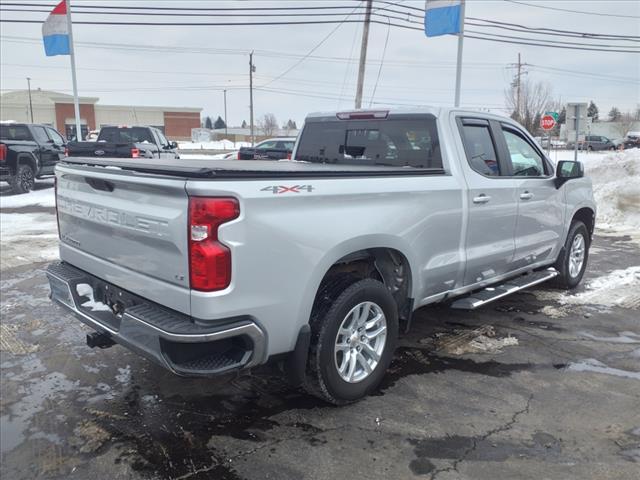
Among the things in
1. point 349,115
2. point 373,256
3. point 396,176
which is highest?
point 349,115

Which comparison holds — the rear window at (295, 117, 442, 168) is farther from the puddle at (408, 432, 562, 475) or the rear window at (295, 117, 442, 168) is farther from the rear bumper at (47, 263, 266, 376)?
the rear bumper at (47, 263, 266, 376)

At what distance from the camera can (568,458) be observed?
309 centimetres

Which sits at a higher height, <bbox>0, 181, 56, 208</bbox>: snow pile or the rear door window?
the rear door window

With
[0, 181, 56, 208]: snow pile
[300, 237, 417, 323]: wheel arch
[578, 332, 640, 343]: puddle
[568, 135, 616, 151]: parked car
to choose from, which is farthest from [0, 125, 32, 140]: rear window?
[568, 135, 616, 151]: parked car

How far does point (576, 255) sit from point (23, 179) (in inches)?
559

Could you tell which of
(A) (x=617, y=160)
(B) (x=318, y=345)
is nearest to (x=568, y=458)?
(B) (x=318, y=345)

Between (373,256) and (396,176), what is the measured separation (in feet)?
1.90

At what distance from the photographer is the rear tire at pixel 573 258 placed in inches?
248

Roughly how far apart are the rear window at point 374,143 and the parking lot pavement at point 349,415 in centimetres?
161

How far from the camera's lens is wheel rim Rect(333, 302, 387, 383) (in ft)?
11.7

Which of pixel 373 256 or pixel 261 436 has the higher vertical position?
pixel 373 256

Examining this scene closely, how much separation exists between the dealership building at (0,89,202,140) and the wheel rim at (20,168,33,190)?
56.2 metres

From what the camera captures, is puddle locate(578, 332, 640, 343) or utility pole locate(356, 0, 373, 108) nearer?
puddle locate(578, 332, 640, 343)

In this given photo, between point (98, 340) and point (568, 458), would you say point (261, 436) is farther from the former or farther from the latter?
point (568, 458)
